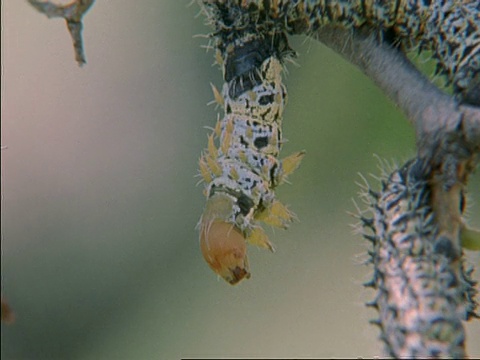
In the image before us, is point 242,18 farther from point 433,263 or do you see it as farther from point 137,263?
point 137,263

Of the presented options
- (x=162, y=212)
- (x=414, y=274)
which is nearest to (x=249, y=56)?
(x=414, y=274)

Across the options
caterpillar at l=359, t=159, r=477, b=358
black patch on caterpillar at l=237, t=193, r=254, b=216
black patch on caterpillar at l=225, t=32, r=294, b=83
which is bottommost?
caterpillar at l=359, t=159, r=477, b=358

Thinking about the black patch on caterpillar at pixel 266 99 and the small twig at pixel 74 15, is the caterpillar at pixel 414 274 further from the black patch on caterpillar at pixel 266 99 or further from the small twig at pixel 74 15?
the small twig at pixel 74 15

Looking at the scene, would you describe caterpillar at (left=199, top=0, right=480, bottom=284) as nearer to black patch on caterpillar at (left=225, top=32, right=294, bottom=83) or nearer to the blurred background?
black patch on caterpillar at (left=225, top=32, right=294, bottom=83)

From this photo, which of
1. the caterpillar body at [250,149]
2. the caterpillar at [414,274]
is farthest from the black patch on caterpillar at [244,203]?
the caterpillar at [414,274]

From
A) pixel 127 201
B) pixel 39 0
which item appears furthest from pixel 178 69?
pixel 39 0

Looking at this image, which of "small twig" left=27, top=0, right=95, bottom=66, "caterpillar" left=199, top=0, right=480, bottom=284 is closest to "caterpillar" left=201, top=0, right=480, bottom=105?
"caterpillar" left=199, top=0, right=480, bottom=284
